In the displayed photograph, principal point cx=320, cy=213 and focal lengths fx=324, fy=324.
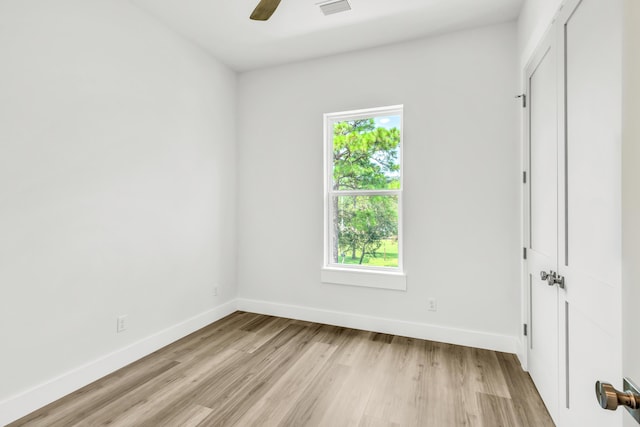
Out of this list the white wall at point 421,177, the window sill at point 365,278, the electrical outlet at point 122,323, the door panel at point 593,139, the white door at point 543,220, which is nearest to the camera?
the door panel at point 593,139

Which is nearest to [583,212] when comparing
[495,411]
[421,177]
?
[495,411]

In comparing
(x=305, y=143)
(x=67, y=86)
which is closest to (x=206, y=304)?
(x=305, y=143)

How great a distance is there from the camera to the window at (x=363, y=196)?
3215 mm

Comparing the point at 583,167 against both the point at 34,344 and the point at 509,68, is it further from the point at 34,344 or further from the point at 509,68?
the point at 34,344

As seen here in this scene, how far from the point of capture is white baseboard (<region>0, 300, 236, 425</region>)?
73.7 inches

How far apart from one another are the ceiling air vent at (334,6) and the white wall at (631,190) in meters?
2.32

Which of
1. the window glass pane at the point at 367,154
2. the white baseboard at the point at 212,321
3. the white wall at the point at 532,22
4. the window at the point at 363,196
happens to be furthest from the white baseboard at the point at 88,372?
the white wall at the point at 532,22

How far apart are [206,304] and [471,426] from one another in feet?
8.49

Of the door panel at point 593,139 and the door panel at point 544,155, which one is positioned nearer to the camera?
the door panel at point 593,139

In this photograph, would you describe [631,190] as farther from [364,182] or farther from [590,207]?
[364,182]

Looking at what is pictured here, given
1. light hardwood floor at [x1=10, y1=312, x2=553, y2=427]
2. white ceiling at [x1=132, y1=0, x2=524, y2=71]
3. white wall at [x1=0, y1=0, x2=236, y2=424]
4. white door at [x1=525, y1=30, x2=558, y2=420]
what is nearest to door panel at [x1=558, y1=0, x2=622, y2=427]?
white door at [x1=525, y1=30, x2=558, y2=420]

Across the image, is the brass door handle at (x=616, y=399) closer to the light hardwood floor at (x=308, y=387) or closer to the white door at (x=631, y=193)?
the white door at (x=631, y=193)

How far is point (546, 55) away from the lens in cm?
192

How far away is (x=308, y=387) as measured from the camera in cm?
223
